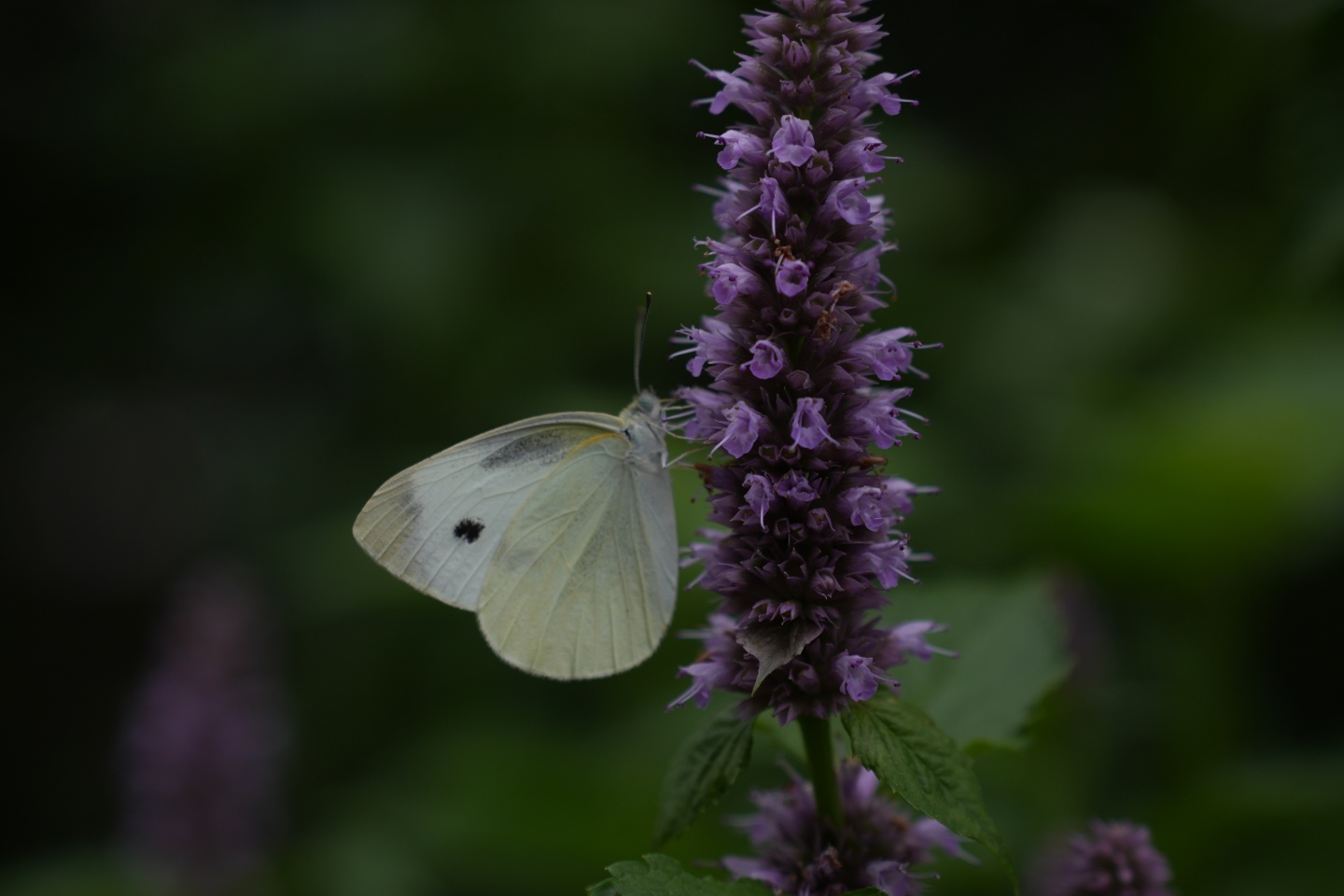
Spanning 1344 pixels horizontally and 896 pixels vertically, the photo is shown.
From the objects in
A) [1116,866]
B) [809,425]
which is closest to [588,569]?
[809,425]

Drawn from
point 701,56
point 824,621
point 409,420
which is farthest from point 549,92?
point 824,621

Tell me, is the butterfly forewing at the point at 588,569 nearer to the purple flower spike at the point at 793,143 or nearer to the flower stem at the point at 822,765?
the flower stem at the point at 822,765

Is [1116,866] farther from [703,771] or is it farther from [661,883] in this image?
[661,883]

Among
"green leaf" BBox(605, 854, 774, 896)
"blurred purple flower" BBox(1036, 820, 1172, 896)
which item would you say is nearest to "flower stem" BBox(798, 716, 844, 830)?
"green leaf" BBox(605, 854, 774, 896)

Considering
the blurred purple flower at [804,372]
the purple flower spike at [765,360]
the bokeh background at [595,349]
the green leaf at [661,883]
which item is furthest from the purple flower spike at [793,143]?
the bokeh background at [595,349]

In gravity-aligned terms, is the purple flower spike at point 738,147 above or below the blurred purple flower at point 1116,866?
above

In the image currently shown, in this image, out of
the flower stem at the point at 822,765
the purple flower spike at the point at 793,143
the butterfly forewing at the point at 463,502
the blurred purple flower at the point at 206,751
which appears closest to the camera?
the purple flower spike at the point at 793,143
